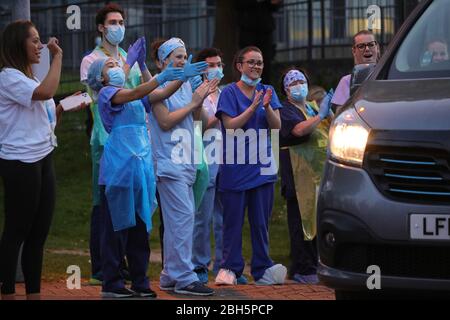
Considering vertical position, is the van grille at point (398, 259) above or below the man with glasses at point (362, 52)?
below

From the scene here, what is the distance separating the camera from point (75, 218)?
51.9 feet

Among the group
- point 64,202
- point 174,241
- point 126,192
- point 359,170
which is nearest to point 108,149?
point 126,192

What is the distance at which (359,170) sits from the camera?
7.25 meters

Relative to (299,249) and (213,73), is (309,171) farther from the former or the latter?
(213,73)

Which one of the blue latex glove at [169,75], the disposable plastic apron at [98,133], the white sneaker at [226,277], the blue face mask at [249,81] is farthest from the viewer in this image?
the blue face mask at [249,81]

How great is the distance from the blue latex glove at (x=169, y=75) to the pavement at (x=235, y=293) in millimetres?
1550

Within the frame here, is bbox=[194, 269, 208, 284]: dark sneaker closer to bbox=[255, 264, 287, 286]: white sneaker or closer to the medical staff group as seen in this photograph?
the medical staff group

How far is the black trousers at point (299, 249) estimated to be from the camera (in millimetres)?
10719

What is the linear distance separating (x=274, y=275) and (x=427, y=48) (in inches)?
109

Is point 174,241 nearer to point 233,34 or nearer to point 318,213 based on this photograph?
point 318,213

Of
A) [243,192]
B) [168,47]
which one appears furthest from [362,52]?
[168,47]

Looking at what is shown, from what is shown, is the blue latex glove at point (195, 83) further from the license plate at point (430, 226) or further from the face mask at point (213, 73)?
the license plate at point (430, 226)

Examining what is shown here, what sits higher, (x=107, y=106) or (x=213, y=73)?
(x=213, y=73)

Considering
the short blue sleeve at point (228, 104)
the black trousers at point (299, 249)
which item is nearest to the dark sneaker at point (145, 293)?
the short blue sleeve at point (228, 104)
